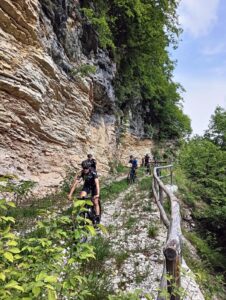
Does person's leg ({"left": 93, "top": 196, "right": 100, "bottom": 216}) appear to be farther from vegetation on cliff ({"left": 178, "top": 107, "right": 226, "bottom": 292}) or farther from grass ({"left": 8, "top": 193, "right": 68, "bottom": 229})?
vegetation on cliff ({"left": 178, "top": 107, "right": 226, "bottom": 292})

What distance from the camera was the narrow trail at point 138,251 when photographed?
393 cm

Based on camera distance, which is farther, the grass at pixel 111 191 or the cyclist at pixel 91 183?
the grass at pixel 111 191

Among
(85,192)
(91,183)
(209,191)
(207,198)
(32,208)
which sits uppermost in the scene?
(91,183)

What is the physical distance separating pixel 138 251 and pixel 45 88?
701 centimetres

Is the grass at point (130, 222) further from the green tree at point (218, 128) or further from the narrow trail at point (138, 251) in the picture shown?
the green tree at point (218, 128)

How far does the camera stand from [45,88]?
933 cm

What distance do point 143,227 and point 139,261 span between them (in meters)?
1.91

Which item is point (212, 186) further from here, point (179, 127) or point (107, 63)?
point (179, 127)

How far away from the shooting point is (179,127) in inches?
1208

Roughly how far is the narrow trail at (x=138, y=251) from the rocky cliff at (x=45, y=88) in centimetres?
347

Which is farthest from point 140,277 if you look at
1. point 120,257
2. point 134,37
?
point 134,37

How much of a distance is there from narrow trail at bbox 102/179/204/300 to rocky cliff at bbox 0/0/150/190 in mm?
3471

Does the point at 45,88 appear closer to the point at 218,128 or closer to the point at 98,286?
the point at 98,286

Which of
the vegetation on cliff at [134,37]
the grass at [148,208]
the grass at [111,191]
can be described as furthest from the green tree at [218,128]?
the grass at [148,208]
